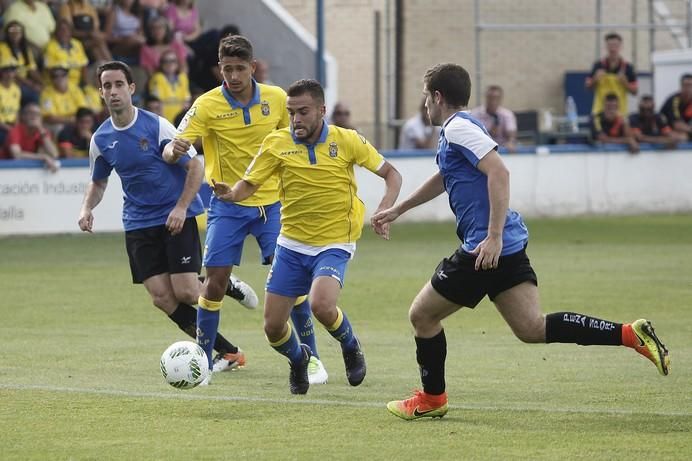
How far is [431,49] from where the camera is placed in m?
30.4

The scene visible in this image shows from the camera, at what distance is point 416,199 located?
307 inches

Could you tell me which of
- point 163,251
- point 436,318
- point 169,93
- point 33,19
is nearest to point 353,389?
point 436,318

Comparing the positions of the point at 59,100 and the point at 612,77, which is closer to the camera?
the point at 59,100

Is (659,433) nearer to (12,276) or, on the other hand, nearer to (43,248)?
(12,276)

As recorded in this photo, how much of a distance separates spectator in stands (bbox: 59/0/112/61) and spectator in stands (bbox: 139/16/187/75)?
575mm

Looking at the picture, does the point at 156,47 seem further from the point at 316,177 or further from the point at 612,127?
the point at 316,177

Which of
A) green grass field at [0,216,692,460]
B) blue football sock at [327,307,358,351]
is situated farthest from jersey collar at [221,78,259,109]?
green grass field at [0,216,692,460]

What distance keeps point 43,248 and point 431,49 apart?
44.3ft

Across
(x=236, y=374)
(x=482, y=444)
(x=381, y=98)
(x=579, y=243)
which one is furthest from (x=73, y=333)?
(x=381, y=98)

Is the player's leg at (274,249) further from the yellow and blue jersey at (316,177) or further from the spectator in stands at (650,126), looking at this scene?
the spectator in stands at (650,126)

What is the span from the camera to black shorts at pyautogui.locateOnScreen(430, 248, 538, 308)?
7379 mm

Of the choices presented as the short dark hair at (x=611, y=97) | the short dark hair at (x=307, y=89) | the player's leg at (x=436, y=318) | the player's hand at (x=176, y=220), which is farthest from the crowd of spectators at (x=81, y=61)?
the player's leg at (x=436, y=318)

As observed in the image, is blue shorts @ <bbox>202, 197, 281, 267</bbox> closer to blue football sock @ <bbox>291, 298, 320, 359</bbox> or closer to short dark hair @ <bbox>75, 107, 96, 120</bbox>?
blue football sock @ <bbox>291, 298, 320, 359</bbox>

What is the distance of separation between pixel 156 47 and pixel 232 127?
13.3 m
